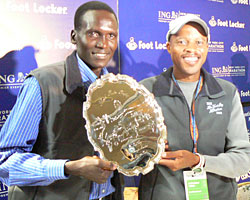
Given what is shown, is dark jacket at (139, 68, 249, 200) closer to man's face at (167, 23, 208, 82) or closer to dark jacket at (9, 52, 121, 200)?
man's face at (167, 23, 208, 82)

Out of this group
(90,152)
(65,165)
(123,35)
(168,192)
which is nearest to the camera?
(65,165)

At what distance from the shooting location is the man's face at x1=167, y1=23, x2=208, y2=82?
Answer: 1466mm

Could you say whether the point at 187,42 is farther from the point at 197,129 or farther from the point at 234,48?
the point at 234,48

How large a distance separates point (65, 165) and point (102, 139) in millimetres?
179

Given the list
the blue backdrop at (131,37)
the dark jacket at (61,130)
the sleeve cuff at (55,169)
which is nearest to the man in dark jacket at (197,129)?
the dark jacket at (61,130)

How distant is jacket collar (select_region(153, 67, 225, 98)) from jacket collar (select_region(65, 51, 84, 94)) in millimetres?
475

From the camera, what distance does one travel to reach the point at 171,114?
4.78ft

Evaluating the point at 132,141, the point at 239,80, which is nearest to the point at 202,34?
the point at 132,141

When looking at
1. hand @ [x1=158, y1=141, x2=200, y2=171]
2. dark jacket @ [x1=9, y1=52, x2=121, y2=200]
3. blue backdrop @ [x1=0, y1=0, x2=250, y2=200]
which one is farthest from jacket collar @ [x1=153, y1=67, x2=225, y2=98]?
blue backdrop @ [x1=0, y1=0, x2=250, y2=200]

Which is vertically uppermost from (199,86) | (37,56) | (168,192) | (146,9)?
(146,9)

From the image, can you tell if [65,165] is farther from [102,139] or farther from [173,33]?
[173,33]

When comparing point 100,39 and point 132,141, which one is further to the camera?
point 100,39

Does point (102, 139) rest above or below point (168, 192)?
above

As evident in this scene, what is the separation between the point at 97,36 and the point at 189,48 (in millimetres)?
518
